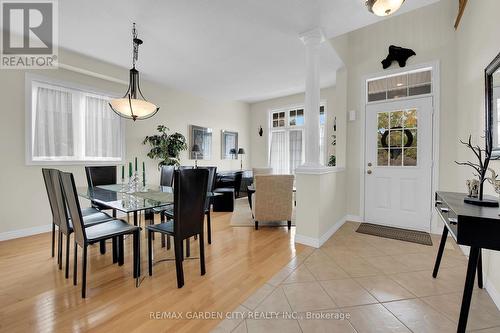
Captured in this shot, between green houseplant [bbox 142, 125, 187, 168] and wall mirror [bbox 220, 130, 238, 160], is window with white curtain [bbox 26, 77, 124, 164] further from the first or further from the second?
wall mirror [bbox 220, 130, 238, 160]

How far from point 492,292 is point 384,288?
77 centimetres

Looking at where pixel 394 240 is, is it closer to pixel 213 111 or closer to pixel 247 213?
pixel 247 213

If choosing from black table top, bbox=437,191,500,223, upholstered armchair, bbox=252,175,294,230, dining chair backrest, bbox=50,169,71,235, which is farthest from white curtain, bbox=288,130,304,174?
dining chair backrest, bbox=50,169,71,235

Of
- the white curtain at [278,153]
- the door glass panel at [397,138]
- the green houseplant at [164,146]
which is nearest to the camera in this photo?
the door glass panel at [397,138]

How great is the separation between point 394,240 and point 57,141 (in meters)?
5.16

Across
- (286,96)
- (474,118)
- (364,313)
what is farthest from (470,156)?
(286,96)

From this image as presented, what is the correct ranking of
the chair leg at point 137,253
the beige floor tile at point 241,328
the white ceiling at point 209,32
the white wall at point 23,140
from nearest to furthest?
the beige floor tile at point 241,328 → the chair leg at point 137,253 → the white ceiling at point 209,32 → the white wall at point 23,140

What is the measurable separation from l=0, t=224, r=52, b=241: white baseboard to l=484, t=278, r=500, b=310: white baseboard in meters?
5.17

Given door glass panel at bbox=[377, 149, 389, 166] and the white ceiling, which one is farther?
door glass panel at bbox=[377, 149, 389, 166]

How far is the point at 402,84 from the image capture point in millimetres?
Answer: 3479

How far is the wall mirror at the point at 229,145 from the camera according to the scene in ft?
20.4

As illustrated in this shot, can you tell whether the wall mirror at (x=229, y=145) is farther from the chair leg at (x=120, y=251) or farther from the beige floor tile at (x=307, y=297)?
the beige floor tile at (x=307, y=297)

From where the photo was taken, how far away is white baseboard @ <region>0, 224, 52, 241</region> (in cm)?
301

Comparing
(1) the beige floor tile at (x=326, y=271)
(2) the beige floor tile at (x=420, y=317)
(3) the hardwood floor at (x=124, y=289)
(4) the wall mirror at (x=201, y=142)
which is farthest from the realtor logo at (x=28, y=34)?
(2) the beige floor tile at (x=420, y=317)
